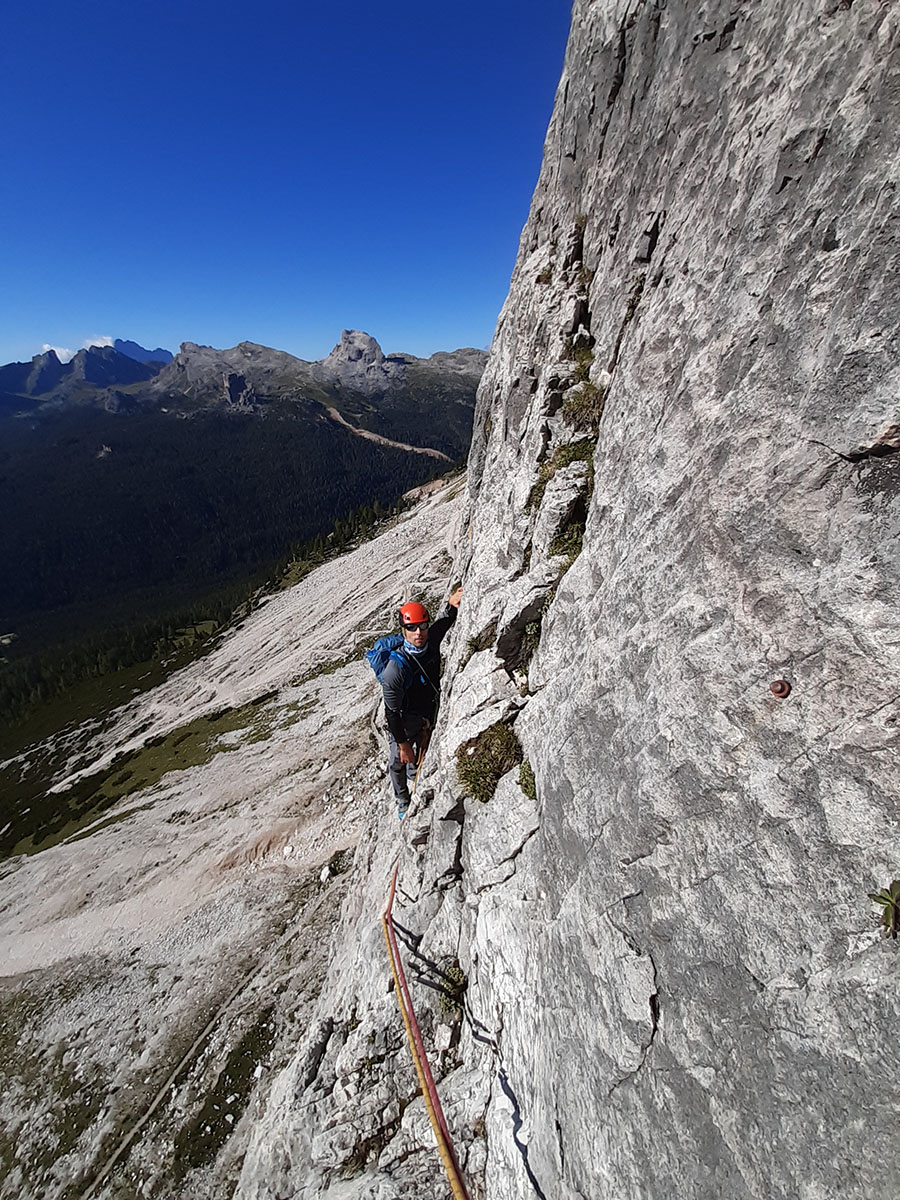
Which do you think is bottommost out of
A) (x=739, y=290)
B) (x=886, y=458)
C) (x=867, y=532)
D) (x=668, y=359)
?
(x=867, y=532)

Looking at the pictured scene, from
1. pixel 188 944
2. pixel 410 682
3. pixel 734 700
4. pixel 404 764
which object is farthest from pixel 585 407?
pixel 188 944

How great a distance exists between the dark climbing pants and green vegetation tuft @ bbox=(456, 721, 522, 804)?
532 cm

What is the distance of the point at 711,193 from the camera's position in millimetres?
8273

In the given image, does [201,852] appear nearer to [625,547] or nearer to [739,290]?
[625,547]

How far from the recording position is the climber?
14930 mm

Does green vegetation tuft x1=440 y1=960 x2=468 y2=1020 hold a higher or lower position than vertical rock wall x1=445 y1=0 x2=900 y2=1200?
lower

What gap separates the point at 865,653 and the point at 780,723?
1.06 m

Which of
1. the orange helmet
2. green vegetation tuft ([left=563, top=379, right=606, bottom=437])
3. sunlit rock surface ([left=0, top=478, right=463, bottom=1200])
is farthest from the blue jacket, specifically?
green vegetation tuft ([left=563, top=379, right=606, bottom=437])

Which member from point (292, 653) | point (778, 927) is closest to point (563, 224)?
point (778, 927)

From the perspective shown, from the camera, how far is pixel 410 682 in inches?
609

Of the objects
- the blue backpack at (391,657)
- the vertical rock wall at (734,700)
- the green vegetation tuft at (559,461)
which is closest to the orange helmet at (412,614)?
the blue backpack at (391,657)

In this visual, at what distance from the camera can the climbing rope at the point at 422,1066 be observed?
25.8 ft

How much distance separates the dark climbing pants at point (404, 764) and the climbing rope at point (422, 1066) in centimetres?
288

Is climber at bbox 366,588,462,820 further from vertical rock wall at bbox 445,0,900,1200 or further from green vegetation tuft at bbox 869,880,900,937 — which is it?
green vegetation tuft at bbox 869,880,900,937
